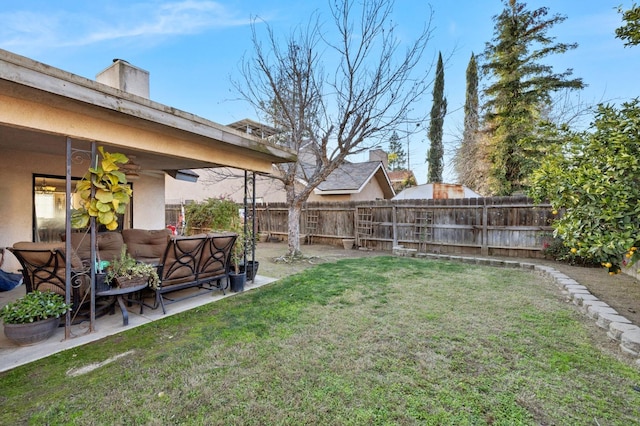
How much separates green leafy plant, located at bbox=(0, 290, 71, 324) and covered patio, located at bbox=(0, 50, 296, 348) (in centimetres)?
32

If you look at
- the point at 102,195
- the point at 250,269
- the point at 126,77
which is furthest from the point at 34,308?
the point at 126,77

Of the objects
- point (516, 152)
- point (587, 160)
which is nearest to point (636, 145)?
point (587, 160)

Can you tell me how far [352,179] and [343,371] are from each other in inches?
509

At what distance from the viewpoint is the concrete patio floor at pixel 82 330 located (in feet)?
9.45

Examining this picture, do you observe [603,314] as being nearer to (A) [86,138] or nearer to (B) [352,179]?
(A) [86,138]

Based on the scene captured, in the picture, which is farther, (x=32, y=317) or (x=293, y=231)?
(x=293, y=231)

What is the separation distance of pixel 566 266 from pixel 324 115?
7.54m

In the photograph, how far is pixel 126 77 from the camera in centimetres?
533

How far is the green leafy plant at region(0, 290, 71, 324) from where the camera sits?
3.03m

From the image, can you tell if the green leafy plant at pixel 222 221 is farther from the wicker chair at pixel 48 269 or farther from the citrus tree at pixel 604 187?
the citrus tree at pixel 604 187

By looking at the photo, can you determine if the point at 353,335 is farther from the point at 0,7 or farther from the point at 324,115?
the point at 0,7

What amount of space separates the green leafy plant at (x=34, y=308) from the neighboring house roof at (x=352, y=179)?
39.4 feet

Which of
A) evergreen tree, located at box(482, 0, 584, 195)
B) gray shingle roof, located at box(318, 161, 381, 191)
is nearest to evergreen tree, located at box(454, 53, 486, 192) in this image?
evergreen tree, located at box(482, 0, 584, 195)

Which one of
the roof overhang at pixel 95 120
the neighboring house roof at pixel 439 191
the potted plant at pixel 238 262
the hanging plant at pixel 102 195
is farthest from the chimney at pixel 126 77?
the neighboring house roof at pixel 439 191
